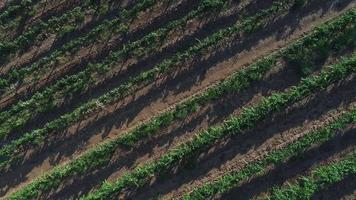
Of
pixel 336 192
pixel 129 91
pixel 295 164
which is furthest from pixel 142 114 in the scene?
pixel 336 192

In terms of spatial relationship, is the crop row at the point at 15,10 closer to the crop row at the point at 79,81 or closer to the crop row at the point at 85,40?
the crop row at the point at 85,40

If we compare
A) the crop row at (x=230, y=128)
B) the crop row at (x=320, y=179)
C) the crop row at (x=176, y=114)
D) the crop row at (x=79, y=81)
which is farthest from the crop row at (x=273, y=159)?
the crop row at (x=79, y=81)

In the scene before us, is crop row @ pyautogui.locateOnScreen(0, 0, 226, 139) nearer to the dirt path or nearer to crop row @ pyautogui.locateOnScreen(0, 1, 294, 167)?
crop row @ pyautogui.locateOnScreen(0, 1, 294, 167)

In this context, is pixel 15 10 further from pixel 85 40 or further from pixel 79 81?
pixel 79 81

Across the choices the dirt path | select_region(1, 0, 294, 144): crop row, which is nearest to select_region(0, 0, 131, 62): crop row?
select_region(1, 0, 294, 144): crop row

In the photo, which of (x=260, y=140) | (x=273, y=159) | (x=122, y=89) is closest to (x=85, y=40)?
(x=122, y=89)

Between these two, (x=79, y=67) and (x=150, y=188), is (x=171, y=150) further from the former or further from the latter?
(x=79, y=67)
